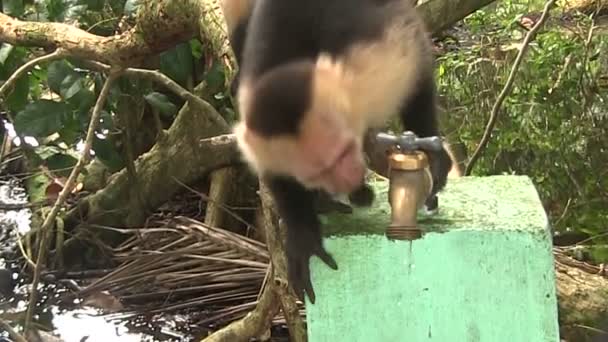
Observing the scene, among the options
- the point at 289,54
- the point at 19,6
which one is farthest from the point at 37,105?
the point at 289,54

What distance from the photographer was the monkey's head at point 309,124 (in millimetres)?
1306

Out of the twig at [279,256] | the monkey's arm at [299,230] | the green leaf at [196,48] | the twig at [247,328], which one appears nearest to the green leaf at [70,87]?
the green leaf at [196,48]

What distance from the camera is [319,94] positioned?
1316 millimetres

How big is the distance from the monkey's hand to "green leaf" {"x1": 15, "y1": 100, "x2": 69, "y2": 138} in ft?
3.83

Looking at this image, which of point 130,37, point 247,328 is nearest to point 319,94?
point 247,328

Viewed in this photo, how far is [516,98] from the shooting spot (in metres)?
2.62

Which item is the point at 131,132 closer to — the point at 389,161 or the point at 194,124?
the point at 194,124

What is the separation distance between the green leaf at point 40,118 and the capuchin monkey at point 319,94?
1012 mm

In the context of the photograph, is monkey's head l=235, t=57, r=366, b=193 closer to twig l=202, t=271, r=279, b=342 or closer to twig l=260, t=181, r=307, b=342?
twig l=260, t=181, r=307, b=342

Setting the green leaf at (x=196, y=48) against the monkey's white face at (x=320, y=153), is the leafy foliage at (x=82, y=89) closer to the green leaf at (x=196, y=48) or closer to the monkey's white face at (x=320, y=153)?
the green leaf at (x=196, y=48)

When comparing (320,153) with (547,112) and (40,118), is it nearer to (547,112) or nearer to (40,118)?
(40,118)

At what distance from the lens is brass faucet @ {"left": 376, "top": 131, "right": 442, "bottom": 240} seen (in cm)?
116

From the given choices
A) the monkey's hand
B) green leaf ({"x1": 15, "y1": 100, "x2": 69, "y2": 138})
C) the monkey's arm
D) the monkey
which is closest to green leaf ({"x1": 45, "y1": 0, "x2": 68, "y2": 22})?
green leaf ({"x1": 15, "y1": 100, "x2": 69, "y2": 138})

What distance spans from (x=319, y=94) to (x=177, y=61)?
1353 mm
